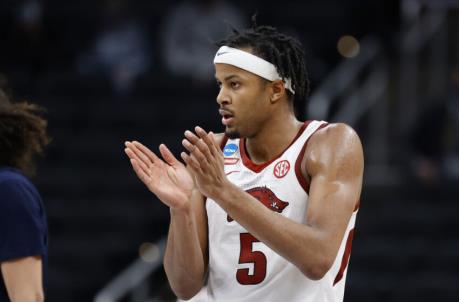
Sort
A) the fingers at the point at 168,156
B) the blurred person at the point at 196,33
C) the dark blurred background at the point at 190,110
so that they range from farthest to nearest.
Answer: the blurred person at the point at 196,33 < the dark blurred background at the point at 190,110 < the fingers at the point at 168,156

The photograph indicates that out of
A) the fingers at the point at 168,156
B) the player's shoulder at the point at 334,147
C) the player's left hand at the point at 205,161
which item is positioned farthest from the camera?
the player's shoulder at the point at 334,147

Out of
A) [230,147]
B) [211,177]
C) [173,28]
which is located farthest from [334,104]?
[211,177]

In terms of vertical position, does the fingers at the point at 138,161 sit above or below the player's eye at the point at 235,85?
below

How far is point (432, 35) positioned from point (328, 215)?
25.4 ft

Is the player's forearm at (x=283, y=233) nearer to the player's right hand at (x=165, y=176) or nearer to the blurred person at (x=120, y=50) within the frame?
the player's right hand at (x=165, y=176)

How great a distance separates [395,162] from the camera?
453 inches

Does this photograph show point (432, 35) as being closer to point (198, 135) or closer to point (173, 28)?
point (173, 28)

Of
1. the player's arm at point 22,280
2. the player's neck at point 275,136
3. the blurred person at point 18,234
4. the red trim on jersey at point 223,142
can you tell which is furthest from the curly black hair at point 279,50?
the player's arm at point 22,280

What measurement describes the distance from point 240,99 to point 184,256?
79cm

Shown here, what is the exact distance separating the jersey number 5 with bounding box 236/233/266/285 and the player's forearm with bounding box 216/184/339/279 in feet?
1.16

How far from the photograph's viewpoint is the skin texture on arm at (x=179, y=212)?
4.60m

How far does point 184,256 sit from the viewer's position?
4.86m

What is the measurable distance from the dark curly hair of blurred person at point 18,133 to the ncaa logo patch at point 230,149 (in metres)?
0.91

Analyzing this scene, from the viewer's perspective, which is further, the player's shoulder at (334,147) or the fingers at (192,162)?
the player's shoulder at (334,147)
